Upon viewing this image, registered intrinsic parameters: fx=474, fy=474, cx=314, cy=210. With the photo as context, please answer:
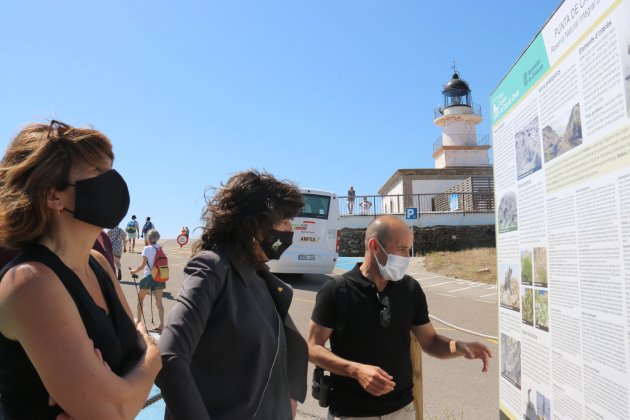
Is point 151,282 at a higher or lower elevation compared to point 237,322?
lower

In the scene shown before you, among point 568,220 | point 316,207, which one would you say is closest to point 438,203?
→ point 316,207

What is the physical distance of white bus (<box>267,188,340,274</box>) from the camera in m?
13.8

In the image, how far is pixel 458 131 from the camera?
39406 millimetres

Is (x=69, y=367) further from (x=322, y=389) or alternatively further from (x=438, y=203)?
(x=438, y=203)

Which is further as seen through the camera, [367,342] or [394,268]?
[394,268]

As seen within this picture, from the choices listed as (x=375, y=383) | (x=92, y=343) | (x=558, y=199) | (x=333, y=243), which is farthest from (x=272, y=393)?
(x=333, y=243)

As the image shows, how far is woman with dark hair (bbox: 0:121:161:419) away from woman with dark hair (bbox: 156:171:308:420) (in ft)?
0.56

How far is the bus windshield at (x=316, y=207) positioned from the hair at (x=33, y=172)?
1231 cm

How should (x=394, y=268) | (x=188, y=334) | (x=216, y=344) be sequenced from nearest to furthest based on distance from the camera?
(x=188, y=334) < (x=216, y=344) < (x=394, y=268)

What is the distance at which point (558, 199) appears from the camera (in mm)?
2135

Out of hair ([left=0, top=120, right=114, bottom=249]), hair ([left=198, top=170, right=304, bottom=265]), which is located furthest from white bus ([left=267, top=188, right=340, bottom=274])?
hair ([left=0, top=120, right=114, bottom=249])

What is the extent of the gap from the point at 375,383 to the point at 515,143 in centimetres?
154

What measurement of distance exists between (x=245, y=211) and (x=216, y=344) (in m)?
0.67

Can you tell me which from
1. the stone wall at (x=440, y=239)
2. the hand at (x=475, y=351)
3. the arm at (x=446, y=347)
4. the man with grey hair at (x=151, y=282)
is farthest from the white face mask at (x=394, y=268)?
the stone wall at (x=440, y=239)
